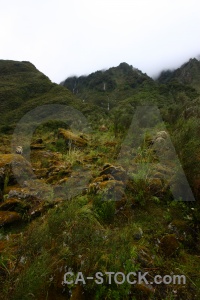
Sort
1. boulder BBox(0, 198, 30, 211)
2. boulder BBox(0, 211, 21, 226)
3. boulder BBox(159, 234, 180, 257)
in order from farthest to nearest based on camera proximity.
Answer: boulder BBox(0, 198, 30, 211) < boulder BBox(0, 211, 21, 226) < boulder BBox(159, 234, 180, 257)

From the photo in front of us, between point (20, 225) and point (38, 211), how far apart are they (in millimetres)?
365

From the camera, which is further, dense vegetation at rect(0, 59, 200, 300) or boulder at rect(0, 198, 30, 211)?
boulder at rect(0, 198, 30, 211)

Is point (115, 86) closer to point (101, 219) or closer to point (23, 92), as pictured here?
point (23, 92)

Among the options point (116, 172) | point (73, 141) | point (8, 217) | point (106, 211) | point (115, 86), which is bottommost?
point (8, 217)

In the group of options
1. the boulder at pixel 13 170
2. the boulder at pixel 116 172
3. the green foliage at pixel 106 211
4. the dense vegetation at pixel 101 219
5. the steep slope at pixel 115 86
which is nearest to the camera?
the dense vegetation at pixel 101 219

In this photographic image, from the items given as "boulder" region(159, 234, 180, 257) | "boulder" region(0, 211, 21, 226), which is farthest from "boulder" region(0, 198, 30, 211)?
"boulder" region(159, 234, 180, 257)

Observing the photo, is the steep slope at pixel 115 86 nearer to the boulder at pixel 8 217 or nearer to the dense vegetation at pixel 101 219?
the dense vegetation at pixel 101 219

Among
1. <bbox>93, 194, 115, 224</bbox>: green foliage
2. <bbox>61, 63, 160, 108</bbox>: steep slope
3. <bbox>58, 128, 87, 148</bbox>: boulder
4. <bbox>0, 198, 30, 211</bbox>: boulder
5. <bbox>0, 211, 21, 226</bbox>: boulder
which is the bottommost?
<bbox>0, 211, 21, 226</bbox>: boulder

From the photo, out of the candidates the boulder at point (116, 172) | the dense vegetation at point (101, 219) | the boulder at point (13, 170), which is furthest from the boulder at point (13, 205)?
the boulder at point (116, 172)

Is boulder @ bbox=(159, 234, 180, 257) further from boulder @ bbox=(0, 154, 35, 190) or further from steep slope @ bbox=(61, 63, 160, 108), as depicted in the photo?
steep slope @ bbox=(61, 63, 160, 108)

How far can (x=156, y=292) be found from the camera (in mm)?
2861

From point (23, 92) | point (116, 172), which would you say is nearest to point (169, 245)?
point (116, 172)

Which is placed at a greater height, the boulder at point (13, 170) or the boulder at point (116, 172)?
the boulder at point (116, 172)

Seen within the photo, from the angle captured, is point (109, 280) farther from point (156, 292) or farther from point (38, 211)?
point (38, 211)
